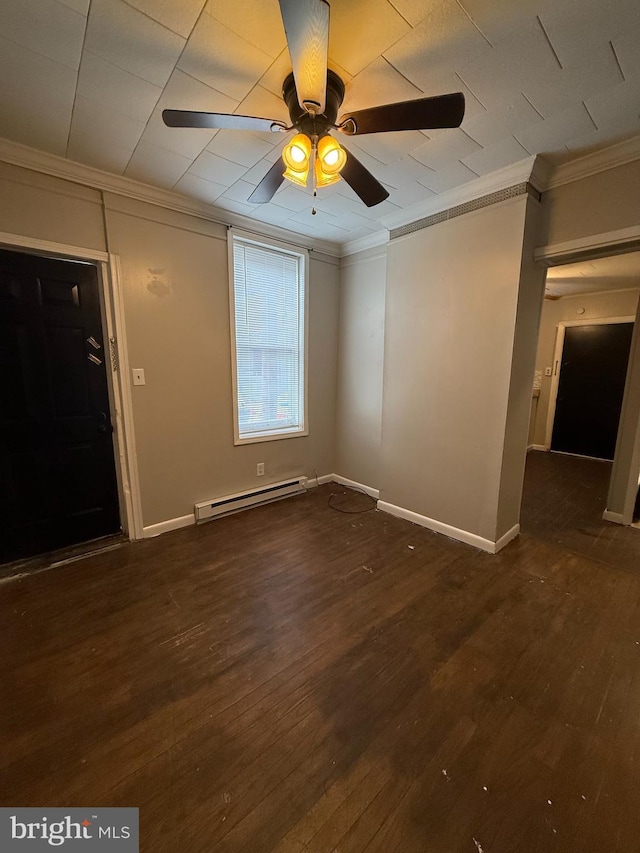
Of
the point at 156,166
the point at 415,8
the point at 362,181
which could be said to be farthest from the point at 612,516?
the point at 156,166

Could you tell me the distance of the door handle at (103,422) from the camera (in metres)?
2.50

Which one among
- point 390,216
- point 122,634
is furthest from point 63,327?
point 390,216

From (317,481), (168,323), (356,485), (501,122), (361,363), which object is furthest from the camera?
(317,481)

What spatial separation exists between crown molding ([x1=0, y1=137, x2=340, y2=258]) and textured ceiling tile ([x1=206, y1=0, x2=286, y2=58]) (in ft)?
4.88

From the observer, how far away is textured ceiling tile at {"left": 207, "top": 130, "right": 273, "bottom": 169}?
1807 millimetres

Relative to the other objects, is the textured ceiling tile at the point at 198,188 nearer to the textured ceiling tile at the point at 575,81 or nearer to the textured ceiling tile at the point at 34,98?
the textured ceiling tile at the point at 34,98

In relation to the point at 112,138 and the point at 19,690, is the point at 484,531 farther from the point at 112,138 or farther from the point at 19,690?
the point at 112,138

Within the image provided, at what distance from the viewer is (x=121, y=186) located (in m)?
2.32

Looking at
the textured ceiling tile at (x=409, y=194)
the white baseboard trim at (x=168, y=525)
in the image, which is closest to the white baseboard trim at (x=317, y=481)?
the white baseboard trim at (x=168, y=525)

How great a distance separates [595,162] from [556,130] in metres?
0.45

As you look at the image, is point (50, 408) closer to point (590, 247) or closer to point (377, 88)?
point (377, 88)

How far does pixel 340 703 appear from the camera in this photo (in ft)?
4.60

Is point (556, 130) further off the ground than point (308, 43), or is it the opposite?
point (556, 130)

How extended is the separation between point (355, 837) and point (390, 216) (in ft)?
11.6
